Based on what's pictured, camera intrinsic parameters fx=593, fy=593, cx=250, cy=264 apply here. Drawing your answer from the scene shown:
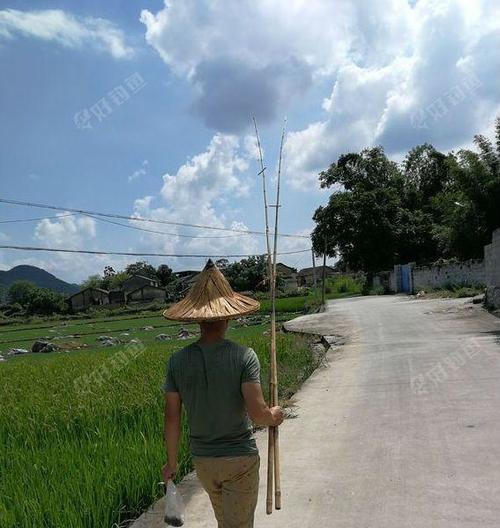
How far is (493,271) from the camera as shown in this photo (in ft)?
55.8

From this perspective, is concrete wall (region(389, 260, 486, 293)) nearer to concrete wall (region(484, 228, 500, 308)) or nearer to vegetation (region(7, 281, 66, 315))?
concrete wall (region(484, 228, 500, 308))

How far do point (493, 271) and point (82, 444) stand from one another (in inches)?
583

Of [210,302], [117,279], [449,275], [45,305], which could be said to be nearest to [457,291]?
[449,275]

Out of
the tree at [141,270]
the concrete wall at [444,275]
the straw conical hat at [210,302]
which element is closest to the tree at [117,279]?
the tree at [141,270]

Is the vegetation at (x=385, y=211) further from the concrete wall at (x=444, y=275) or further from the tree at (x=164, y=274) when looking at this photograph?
the tree at (x=164, y=274)

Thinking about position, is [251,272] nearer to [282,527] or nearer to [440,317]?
[440,317]

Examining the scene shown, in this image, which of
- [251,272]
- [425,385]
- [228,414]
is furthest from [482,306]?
[251,272]

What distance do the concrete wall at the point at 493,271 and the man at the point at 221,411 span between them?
49.2 ft

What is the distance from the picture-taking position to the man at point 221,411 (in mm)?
2611

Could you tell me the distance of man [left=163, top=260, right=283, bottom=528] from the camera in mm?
2611

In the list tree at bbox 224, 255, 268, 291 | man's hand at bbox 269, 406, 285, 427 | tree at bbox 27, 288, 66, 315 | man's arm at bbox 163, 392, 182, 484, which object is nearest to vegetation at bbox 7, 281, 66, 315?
tree at bbox 27, 288, 66, 315

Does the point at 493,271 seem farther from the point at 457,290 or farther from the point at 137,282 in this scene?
the point at 137,282

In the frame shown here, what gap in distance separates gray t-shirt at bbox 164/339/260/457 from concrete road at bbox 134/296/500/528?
45.8 inches

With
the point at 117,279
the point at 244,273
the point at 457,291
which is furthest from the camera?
the point at 117,279
